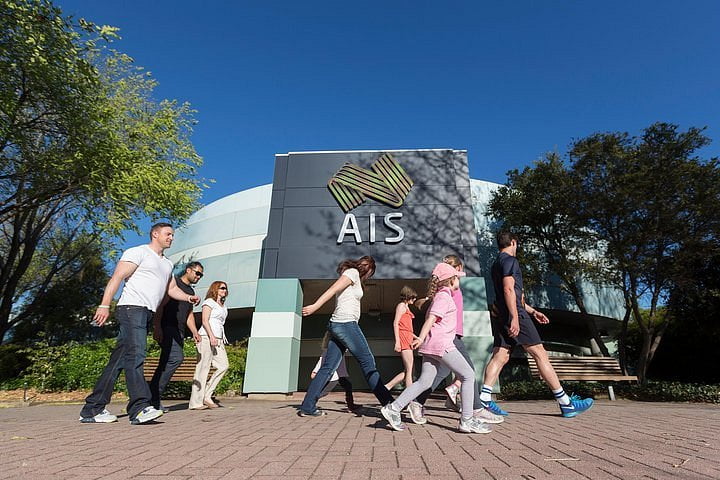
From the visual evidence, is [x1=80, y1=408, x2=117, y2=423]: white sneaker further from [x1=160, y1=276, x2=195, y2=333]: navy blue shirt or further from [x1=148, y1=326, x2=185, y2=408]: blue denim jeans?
[x1=160, y1=276, x2=195, y2=333]: navy blue shirt

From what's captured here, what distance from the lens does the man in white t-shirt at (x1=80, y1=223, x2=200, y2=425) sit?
3.76 meters

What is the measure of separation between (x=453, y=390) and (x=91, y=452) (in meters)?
4.33

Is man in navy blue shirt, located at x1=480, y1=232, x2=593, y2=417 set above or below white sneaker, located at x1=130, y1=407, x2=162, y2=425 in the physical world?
above

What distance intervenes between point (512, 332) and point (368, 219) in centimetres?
805

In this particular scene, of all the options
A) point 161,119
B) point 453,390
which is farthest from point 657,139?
point 161,119

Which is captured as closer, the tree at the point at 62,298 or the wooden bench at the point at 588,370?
the wooden bench at the point at 588,370

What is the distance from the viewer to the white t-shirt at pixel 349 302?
434 cm

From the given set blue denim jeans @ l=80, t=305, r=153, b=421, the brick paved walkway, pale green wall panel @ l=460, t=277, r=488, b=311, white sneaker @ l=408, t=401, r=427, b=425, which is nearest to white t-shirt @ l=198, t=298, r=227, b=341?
blue denim jeans @ l=80, t=305, r=153, b=421

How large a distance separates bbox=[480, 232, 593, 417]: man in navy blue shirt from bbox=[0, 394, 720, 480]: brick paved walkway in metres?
0.57

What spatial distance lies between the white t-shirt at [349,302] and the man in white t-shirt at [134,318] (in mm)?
1966

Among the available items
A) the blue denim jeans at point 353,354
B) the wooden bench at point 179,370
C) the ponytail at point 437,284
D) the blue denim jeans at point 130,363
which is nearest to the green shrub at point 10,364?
the wooden bench at point 179,370

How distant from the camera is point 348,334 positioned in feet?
14.0

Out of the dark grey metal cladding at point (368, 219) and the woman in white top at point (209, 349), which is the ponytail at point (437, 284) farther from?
the dark grey metal cladding at point (368, 219)

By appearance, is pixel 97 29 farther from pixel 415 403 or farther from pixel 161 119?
pixel 415 403
